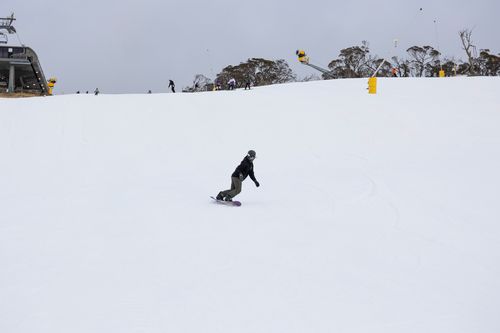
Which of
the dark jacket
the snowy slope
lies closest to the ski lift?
the snowy slope

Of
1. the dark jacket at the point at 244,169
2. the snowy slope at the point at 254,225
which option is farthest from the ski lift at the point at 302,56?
the dark jacket at the point at 244,169

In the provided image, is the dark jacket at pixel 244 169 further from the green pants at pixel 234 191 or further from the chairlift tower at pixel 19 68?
the chairlift tower at pixel 19 68

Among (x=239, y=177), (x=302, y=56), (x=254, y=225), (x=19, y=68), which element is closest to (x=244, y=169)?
(x=239, y=177)

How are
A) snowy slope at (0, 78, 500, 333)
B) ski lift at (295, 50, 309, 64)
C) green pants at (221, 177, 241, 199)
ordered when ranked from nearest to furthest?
1. snowy slope at (0, 78, 500, 333)
2. green pants at (221, 177, 241, 199)
3. ski lift at (295, 50, 309, 64)

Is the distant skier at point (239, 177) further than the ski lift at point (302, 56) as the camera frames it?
No

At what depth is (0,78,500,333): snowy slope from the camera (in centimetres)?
458

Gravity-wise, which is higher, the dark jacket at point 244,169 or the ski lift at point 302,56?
the ski lift at point 302,56

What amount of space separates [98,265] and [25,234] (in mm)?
Answer: 2099

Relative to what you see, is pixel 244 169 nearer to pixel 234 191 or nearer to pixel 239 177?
pixel 239 177

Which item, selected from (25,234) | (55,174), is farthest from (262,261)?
(55,174)

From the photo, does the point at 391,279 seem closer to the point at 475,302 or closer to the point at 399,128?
the point at 475,302

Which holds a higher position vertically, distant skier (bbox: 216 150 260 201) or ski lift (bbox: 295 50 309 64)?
ski lift (bbox: 295 50 309 64)

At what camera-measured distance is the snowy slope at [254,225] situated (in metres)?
4.58

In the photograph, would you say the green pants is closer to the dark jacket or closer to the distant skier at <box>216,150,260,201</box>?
the distant skier at <box>216,150,260,201</box>
